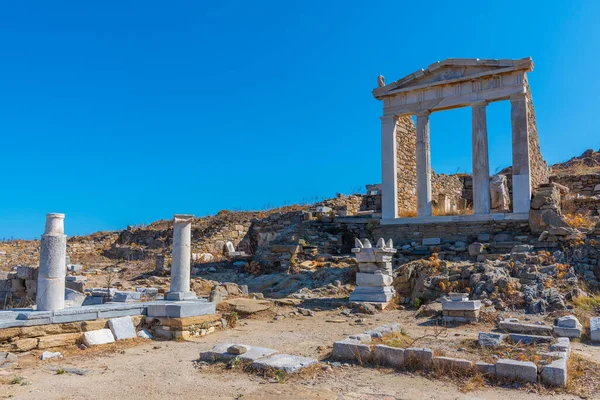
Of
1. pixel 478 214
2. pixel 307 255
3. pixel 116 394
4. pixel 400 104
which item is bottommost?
pixel 116 394

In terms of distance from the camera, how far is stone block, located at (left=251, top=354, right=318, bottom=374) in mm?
5836

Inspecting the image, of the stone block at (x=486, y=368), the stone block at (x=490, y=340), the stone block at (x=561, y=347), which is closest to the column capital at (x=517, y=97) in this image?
the stone block at (x=490, y=340)

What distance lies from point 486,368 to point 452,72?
1347 cm

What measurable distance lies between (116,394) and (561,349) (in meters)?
5.34

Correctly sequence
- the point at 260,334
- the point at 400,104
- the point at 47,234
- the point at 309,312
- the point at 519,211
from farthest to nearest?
the point at 400,104 → the point at 519,211 → the point at 309,312 → the point at 260,334 → the point at 47,234

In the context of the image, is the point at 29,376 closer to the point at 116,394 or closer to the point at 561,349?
the point at 116,394

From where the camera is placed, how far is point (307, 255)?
54.3ft

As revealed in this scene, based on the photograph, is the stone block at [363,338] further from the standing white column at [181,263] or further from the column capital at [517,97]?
the column capital at [517,97]

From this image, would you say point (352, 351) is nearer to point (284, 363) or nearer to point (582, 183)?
point (284, 363)

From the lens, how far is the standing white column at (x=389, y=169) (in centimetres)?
1750

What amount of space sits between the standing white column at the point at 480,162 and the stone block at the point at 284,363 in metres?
11.6

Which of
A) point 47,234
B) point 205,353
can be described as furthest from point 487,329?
point 47,234

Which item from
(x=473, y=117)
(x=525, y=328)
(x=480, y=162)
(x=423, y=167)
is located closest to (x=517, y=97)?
(x=473, y=117)

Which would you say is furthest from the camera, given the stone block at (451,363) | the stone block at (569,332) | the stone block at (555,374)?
the stone block at (569,332)
